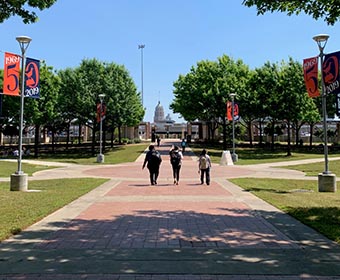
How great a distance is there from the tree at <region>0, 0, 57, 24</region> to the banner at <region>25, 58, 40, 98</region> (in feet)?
15.3

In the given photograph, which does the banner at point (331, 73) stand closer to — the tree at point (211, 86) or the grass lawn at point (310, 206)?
the grass lawn at point (310, 206)

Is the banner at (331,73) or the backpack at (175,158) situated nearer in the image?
the banner at (331,73)

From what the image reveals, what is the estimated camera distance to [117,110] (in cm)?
4009

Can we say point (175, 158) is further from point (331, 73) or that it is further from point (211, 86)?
point (211, 86)

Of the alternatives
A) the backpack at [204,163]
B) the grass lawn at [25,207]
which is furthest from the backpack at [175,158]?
the grass lawn at [25,207]

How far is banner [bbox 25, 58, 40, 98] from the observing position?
13680 mm

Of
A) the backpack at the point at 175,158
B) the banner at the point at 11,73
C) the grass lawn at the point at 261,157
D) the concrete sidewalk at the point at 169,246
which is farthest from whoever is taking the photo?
the grass lawn at the point at 261,157

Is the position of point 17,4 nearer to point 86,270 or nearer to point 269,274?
point 86,270

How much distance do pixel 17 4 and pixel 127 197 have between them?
21.2 ft

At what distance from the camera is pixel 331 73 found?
41.2 ft

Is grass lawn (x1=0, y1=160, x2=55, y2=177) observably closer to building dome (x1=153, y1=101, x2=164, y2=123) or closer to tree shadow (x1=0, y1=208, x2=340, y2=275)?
tree shadow (x1=0, y1=208, x2=340, y2=275)

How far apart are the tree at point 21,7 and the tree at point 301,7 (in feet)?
16.7

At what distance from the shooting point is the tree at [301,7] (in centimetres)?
859

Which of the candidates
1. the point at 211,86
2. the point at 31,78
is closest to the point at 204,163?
the point at 31,78
